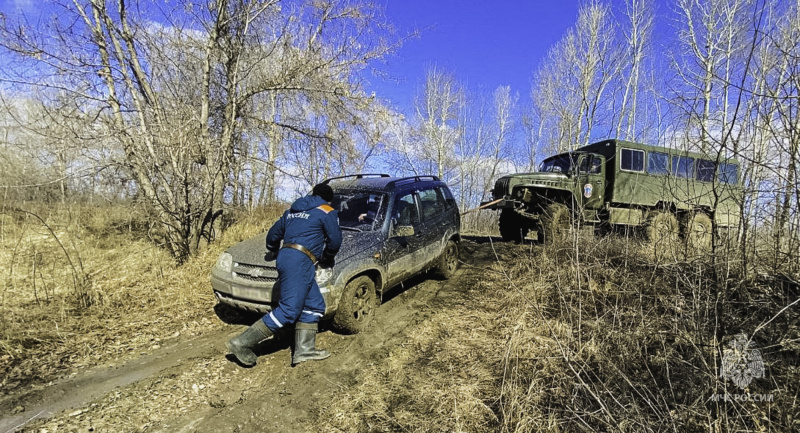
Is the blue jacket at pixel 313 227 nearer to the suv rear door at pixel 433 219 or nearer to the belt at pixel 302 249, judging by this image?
the belt at pixel 302 249

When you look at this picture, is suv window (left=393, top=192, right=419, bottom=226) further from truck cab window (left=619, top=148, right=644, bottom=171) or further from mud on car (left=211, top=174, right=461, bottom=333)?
truck cab window (left=619, top=148, right=644, bottom=171)

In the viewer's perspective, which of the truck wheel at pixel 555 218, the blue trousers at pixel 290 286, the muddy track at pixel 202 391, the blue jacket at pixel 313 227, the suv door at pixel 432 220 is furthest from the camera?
the truck wheel at pixel 555 218

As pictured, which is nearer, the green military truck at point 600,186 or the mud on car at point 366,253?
the mud on car at point 366,253

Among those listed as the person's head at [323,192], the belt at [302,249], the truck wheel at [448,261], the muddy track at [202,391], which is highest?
the person's head at [323,192]

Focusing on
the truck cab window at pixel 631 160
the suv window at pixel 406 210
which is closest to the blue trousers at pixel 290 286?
the suv window at pixel 406 210

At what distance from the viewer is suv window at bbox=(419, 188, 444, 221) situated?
580cm

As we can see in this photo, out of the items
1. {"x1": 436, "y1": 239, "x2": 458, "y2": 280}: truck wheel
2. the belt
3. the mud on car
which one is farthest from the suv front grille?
{"x1": 436, "y1": 239, "x2": 458, "y2": 280}: truck wheel

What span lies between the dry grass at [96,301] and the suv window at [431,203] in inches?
136

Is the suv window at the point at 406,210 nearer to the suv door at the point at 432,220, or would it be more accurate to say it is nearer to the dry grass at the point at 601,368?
the suv door at the point at 432,220

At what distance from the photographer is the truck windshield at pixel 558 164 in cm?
902

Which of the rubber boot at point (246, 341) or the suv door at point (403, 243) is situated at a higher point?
the suv door at point (403, 243)

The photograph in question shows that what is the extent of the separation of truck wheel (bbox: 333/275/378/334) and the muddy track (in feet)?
0.45

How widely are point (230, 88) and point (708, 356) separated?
9106 mm

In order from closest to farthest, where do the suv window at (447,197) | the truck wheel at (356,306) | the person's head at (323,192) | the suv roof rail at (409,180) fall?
1. the person's head at (323,192)
2. the truck wheel at (356,306)
3. the suv roof rail at (409,180)
4. the suv window at (447,197)
